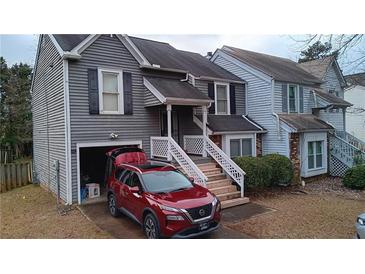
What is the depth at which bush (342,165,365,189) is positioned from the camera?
529 inches

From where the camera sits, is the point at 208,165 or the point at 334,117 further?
the point at 334,117

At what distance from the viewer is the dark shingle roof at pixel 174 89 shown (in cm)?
1142

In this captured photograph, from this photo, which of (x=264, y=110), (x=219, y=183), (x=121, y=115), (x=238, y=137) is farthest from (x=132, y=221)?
→ (x=264, y=110)

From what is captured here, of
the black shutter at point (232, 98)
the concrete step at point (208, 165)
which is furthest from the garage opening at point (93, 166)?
the black shutter at point (232, 98)

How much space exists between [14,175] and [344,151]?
61.8 feet

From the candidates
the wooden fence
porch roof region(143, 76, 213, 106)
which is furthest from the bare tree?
the wooden fence

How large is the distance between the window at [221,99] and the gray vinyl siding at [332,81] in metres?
8.47

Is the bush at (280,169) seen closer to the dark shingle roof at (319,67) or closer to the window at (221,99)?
the window at (221,99)

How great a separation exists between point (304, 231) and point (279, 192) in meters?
5.22

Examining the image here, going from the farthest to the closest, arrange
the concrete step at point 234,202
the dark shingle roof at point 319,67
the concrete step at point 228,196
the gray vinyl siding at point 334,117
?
1. the dark shingle roof at point 319,67
2. the gray vinyl siding at point 334,117
3. the concrete step at point 228,196
4. the concrete step at point 234,202

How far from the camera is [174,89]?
12.0 metres

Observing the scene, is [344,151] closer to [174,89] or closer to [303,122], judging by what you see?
[303,122]

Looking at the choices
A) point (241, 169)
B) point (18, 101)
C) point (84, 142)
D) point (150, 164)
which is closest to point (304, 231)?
point (241, 169)

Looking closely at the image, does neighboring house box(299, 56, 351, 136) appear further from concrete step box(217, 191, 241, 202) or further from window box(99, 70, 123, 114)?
window box(99, 70, 123, 114)
